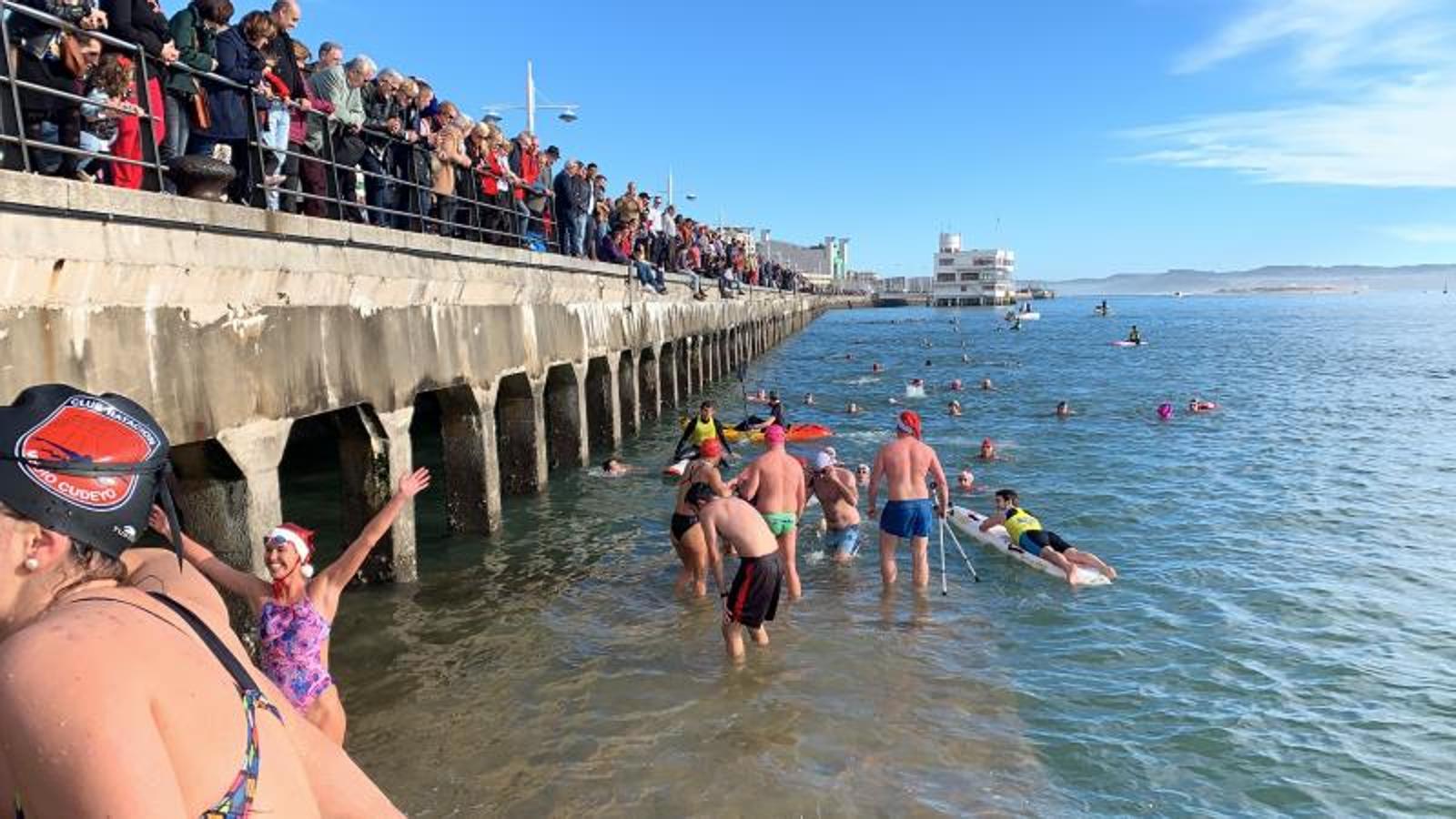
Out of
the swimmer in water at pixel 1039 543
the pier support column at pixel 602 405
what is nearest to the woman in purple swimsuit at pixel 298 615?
the swimmer in water at pixel 1039 543

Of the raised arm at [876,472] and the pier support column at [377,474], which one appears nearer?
the pier support column at [377,474]

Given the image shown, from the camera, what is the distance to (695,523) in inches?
417

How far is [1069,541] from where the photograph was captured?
14070 mm

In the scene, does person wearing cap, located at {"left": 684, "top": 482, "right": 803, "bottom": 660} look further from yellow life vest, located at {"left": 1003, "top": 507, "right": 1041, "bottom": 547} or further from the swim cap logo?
the swim cap logo

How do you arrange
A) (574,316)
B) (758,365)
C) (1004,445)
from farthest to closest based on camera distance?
(758,365)
(1004,445)
(574,316)

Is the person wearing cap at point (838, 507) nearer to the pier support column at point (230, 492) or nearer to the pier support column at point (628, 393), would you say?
the pier support column at point (230, 492)

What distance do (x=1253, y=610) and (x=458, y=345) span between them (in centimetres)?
1033

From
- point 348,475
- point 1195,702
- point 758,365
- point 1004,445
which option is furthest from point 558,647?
point 758,365

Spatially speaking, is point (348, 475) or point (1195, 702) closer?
point (1195, 702)

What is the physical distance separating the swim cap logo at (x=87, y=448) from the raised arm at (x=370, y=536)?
2769 millimetres

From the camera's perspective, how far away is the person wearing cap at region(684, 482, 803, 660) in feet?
27.5

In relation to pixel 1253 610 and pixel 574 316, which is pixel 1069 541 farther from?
pixel 574 316

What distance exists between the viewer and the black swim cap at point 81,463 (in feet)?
6.04

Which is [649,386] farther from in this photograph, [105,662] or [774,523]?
[105,662]
